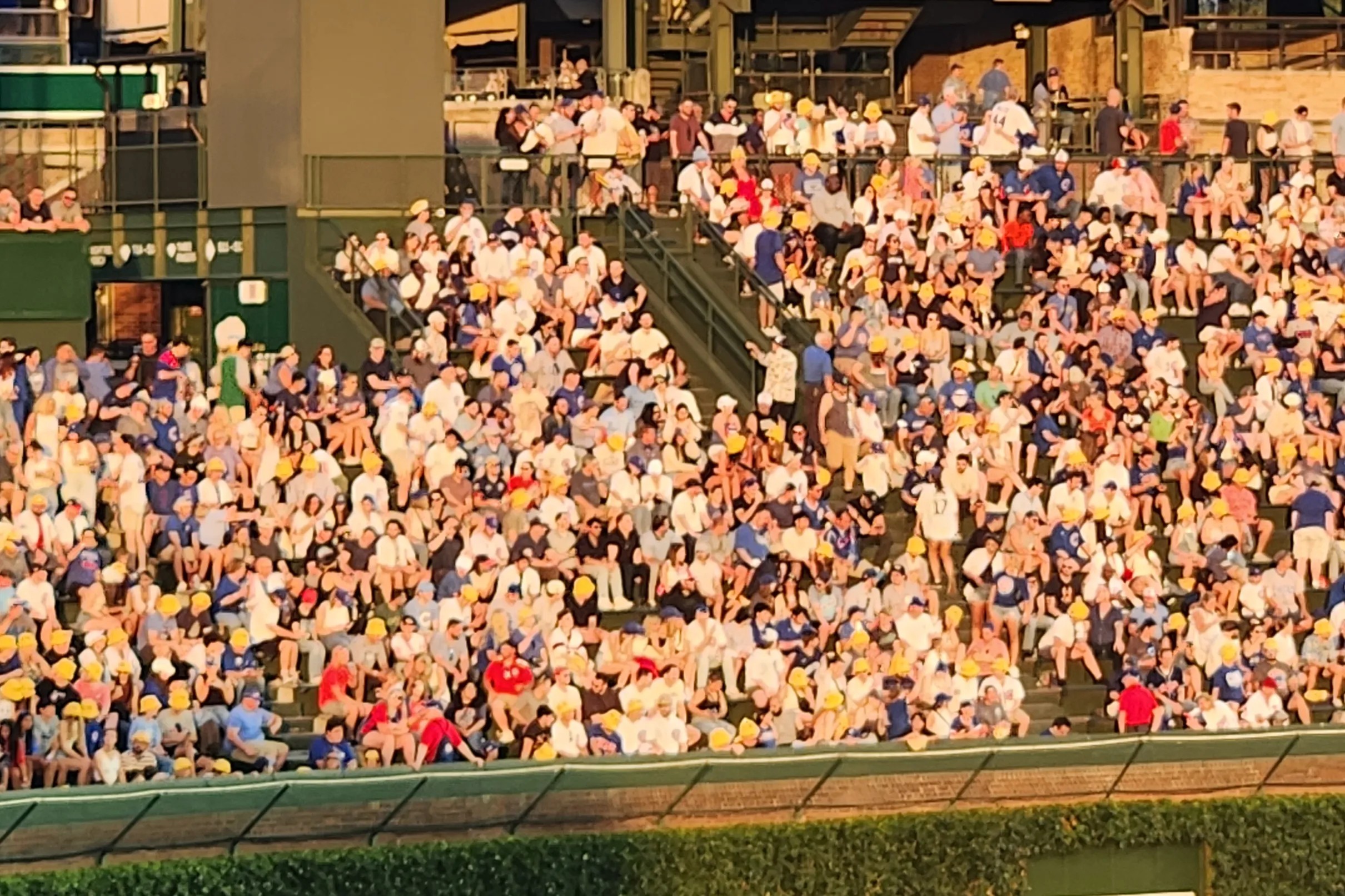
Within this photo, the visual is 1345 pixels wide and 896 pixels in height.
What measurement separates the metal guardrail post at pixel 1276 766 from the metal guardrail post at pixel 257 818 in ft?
25.5

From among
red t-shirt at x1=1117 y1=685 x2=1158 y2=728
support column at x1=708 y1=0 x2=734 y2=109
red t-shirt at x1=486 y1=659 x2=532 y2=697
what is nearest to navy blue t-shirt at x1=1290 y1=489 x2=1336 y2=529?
red t-shirt at x1=1117 y1=685 x2=1158 y2=728

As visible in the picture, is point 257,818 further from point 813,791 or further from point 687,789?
point 813,791

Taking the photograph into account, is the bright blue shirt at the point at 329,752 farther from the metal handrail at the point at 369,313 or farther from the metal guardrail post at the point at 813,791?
the metal handrail at the point at 369,313

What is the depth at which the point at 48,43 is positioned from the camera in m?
34.3

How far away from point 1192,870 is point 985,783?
1.88 meters

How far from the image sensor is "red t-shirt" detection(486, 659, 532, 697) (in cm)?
2391

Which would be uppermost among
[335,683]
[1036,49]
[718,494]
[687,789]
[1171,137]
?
[1036,49]

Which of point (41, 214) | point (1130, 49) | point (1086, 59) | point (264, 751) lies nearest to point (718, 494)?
point (264, 751)

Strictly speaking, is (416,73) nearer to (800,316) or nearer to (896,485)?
(800,316)

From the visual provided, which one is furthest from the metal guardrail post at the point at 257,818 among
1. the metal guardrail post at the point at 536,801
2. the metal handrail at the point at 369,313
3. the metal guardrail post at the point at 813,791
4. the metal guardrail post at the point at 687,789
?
Answer: the metal handrail at the point at 369,313

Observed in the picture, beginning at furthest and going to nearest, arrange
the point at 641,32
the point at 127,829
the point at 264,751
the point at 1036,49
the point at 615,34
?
the point at 1036,49, the point at 641,32, the point at 615,34, the point at 264,751, the point at 127,829

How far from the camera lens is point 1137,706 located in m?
25.7

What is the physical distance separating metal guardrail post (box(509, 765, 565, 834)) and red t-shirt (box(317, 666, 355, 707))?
188 cm

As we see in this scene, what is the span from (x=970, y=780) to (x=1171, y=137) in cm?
1180
